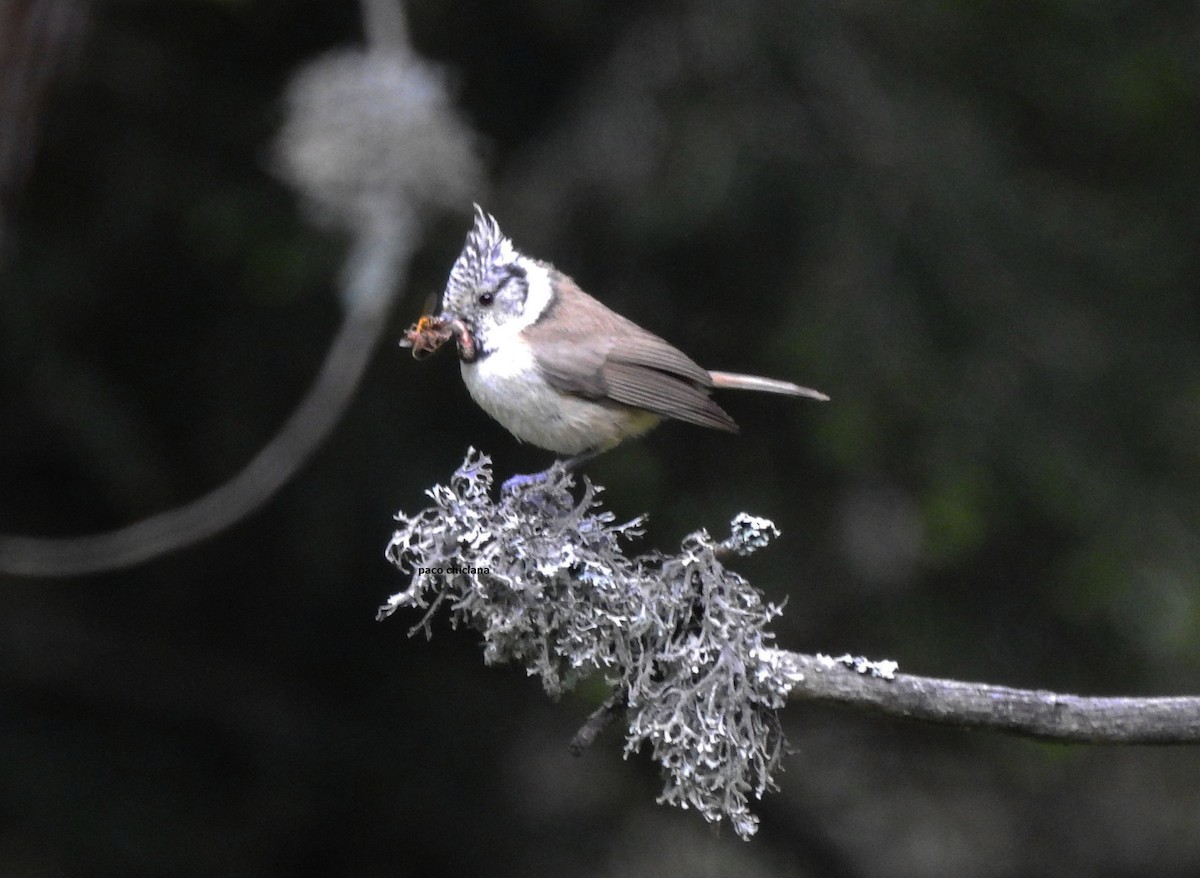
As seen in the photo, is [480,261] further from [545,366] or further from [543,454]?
[543,454]

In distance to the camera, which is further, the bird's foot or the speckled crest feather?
the speckled crest feather

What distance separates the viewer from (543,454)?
16.6 feet

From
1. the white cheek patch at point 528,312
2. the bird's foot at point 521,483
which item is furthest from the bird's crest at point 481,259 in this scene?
the bird's foot at point 521,483

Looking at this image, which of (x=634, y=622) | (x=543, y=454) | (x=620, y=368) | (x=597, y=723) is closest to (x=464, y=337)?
(x=620, y=368)

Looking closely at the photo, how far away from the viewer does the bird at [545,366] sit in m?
3.39

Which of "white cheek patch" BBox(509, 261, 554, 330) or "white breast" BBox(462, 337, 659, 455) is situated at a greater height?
"white cheek patch" BBox(509, 261, 554, 330)

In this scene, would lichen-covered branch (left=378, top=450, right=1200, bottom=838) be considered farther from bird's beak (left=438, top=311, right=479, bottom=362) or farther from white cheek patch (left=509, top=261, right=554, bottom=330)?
white cheek patch (left=509, top=261, right=554, bottom=330)

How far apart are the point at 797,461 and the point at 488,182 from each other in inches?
56.0

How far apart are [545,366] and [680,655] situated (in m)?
1.03

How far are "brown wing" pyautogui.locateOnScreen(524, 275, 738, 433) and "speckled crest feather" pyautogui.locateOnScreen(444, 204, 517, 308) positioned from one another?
160mm

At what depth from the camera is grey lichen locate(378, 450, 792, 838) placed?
99.0 inches

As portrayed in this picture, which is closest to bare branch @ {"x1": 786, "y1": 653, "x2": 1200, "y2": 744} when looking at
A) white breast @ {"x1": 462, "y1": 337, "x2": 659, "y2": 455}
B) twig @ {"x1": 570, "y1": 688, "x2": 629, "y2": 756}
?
twig @ {"x1": 570, "y1": 688, "x2": 629, "y2": 756}

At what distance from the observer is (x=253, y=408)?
17.0 ft

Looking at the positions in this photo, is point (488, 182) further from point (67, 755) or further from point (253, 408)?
point (67, 755)
